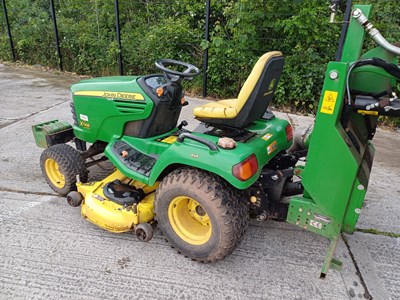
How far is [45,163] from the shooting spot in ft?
9.59

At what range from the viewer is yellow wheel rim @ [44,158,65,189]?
9.61 feet

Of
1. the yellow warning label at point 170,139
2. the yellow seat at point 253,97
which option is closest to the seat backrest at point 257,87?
the yellow seat at point 253,97

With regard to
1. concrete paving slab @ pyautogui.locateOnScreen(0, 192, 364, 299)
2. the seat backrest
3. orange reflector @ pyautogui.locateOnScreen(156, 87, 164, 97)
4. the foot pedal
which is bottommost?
concrete paving slab @ pyautogui.locateOnScreen(0, 192, 364, 299)

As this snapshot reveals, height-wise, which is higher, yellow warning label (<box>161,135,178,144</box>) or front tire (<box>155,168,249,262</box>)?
yellow warning label (<box>161,135,178,144</box>)

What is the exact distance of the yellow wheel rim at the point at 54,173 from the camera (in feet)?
9.61

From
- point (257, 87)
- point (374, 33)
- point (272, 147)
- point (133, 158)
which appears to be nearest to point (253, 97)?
point (257, 87)

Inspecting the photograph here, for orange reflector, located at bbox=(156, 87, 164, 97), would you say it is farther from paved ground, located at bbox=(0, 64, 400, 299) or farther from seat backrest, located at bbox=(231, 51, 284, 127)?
paved ground, located at bbox=(0, 64, 400, 299)

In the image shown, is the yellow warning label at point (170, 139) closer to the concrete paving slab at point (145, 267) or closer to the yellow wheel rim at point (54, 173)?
the concrete paving slab at point (145, 267)

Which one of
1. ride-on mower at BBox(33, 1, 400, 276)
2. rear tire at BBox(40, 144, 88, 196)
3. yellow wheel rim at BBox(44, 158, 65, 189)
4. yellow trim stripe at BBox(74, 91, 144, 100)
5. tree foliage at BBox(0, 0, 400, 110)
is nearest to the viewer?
ride-on mower at BBox(33, 1, 400, 276)

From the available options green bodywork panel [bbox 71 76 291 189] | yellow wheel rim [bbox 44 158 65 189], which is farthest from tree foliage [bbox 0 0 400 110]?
yellow wheel rim [bbox 44 158 65 189]

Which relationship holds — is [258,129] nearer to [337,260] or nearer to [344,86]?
[344,86]

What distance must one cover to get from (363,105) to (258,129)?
0.82m

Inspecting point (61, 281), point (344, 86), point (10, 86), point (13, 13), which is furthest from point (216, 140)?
point (13, 13)

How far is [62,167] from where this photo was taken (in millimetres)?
2762
